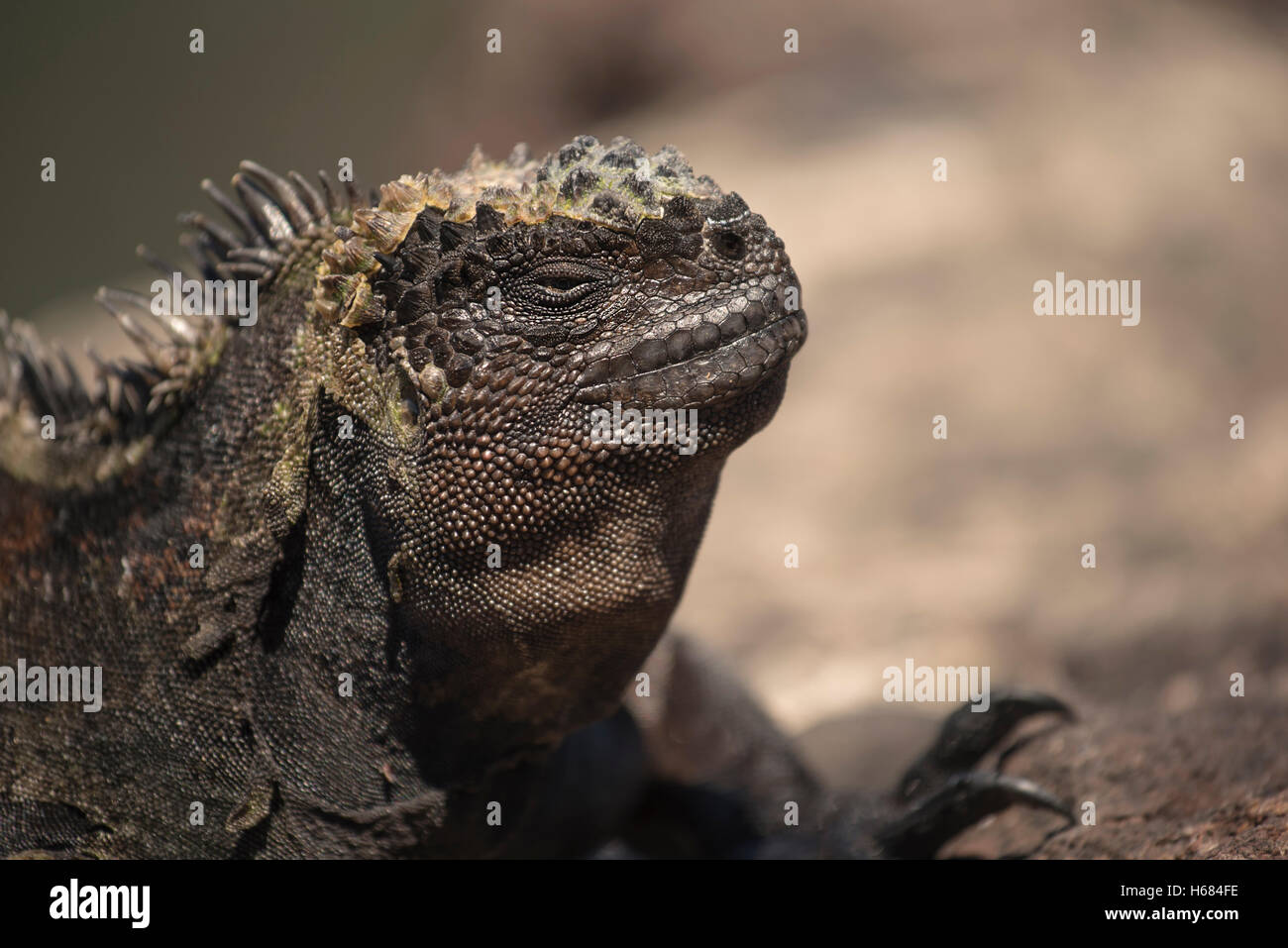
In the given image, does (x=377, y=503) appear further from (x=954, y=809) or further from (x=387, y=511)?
(x=954, y=809)

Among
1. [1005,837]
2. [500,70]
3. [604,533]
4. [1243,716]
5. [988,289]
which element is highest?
[500,70]

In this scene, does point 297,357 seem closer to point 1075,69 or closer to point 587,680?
point 587,680

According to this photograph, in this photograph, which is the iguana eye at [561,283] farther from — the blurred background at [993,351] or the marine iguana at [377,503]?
the blurred background at [993,351]

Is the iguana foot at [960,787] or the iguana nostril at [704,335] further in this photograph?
the iguana foot at [960,787]

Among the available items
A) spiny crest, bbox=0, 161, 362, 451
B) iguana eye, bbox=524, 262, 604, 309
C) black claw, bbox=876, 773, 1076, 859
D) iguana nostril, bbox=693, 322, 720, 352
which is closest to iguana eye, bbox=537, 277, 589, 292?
iguana eye, bbox=524, 262, 604, 309

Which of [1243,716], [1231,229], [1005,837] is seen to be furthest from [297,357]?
[1231,229]

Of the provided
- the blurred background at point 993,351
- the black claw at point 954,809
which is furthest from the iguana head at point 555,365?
the blurred background at point 993,351

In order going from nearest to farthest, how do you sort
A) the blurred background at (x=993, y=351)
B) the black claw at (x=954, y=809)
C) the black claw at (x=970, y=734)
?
the black claw at (x=954, y=809), the black claw at (x=970, y=734), the blurred background at (x=993, y=351)
